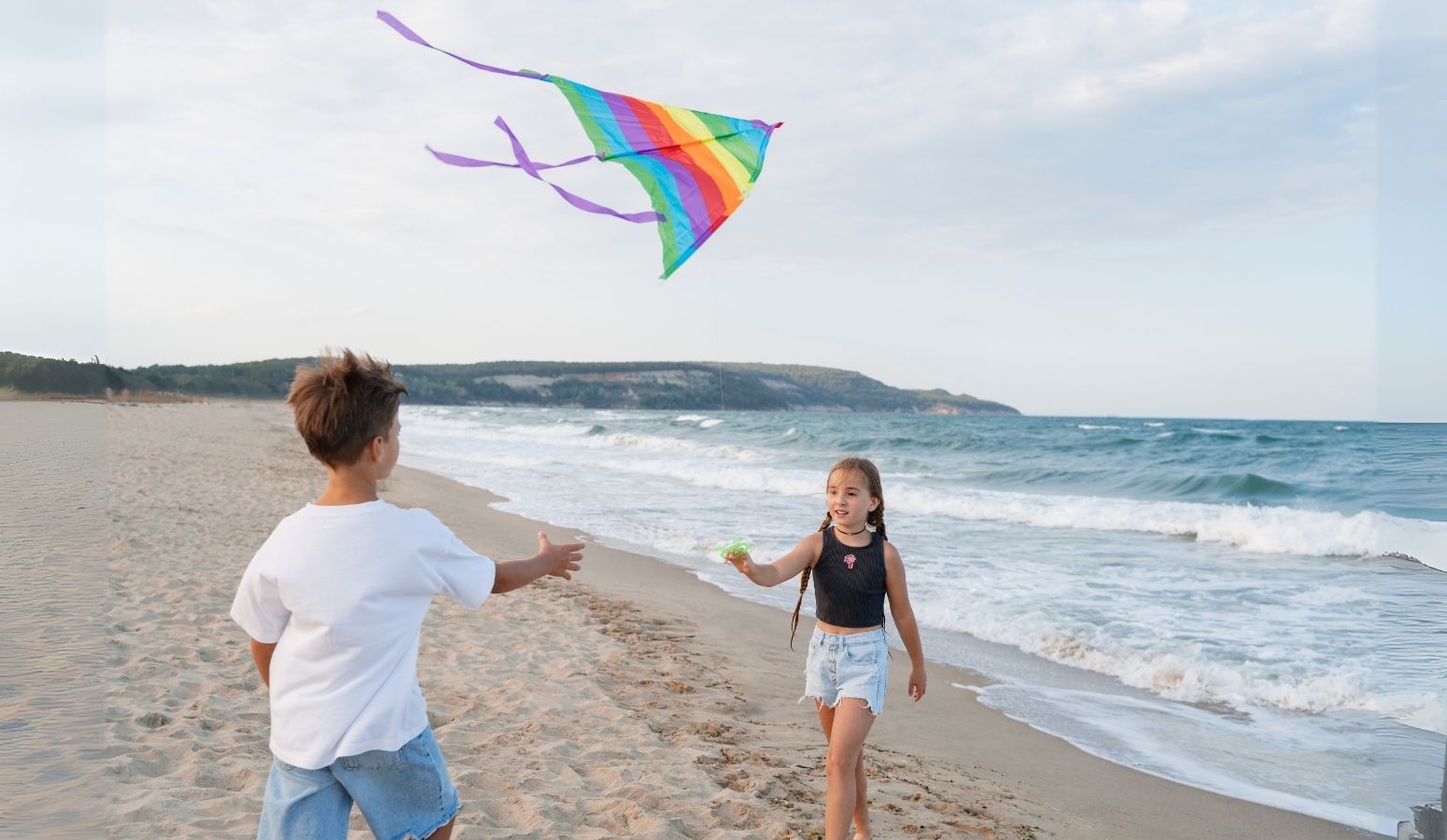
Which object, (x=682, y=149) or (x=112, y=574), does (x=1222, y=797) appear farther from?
(x=112, y=574)

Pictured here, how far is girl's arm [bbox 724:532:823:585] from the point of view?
3.08 meters

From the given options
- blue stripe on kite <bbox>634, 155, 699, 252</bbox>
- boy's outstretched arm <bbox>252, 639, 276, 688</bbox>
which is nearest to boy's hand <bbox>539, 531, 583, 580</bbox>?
boy's outstretched arm <bbox>252, 639, 276, 688</bbox>

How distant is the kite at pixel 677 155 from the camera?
3768 millimetres

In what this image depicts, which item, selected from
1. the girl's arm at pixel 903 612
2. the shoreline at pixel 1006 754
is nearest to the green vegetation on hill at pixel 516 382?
the shoreline at pixel 1006 754

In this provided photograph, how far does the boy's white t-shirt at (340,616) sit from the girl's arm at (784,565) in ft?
4.01

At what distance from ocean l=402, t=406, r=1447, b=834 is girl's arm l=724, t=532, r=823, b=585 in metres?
2.70

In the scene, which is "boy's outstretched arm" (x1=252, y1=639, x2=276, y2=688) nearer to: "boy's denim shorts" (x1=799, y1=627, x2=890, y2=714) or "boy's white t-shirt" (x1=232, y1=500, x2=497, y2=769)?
"boy's white t-shirt" (x1=232, y1=500, x2=497, y2=769)

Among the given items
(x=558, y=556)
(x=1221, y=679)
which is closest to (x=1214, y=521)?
(x=1221, y=679)

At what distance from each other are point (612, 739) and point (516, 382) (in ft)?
293

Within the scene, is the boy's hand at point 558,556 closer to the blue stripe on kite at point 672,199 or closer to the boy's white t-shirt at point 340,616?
the boy's white t-shirt at point 340,616

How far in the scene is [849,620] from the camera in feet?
10.8

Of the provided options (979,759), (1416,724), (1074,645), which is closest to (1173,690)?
(1074,645)

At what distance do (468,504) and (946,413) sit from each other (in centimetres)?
7192

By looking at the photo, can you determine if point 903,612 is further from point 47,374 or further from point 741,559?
point 47,374
